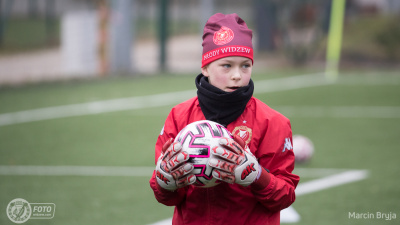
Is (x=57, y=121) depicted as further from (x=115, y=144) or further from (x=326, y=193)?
(x=326, y=193)

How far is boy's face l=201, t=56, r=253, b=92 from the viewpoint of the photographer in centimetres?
309

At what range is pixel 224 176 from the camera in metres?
2.85

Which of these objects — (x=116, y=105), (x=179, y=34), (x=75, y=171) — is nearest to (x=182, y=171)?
(x=75, y=171)

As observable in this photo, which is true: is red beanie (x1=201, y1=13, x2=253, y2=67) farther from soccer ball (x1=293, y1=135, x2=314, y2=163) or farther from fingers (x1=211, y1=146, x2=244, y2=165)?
soccer ball (x1=293, y1=135, x2=314, y2=163)

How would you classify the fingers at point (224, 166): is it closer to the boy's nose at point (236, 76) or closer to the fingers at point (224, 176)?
the fingers at point (224, 176)

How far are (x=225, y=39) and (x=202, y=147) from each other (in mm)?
603

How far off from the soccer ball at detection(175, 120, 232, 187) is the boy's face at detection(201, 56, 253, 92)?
0.27m

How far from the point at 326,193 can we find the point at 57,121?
5.73 m

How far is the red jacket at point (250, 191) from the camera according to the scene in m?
3.08

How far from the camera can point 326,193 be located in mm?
6422

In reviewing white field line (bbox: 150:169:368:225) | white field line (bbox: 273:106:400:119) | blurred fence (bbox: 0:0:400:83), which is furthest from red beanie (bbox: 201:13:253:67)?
blurred fence (bbox: 0:0:400:83)

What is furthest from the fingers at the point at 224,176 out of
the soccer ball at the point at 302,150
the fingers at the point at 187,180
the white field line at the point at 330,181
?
the soccer ball at the point at 302,150

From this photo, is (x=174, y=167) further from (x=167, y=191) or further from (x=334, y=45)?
(x=334, y=45)
